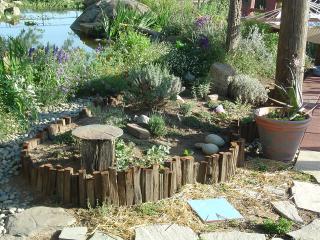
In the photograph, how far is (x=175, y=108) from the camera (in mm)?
5695

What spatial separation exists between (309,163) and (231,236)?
1.77m

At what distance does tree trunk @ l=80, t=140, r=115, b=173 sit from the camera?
3846 millimetres

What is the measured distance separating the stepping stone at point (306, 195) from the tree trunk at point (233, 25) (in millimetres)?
3930

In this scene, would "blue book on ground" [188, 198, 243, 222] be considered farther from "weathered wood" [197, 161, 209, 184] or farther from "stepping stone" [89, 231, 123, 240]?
"stepping stone" [89, 231, 123, 240]

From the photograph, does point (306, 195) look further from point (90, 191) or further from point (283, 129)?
point (90, 191)

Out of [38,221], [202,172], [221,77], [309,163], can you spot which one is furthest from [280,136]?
[38,221]

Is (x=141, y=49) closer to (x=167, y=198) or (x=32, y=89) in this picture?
(x=32, y=89)

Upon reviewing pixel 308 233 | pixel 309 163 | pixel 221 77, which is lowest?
pixel 308 233

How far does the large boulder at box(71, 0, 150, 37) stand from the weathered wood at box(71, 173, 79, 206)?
10.2 metres

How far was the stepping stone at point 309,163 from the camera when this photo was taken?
15.1 ft

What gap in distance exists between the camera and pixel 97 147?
12.6 ft

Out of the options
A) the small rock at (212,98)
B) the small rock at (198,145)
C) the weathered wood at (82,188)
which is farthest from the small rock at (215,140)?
the weathered wood at (82,188)

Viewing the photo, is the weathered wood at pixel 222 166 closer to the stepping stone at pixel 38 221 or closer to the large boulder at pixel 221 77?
the stepping stone at pixel 38 221

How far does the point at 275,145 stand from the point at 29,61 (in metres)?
3.33
